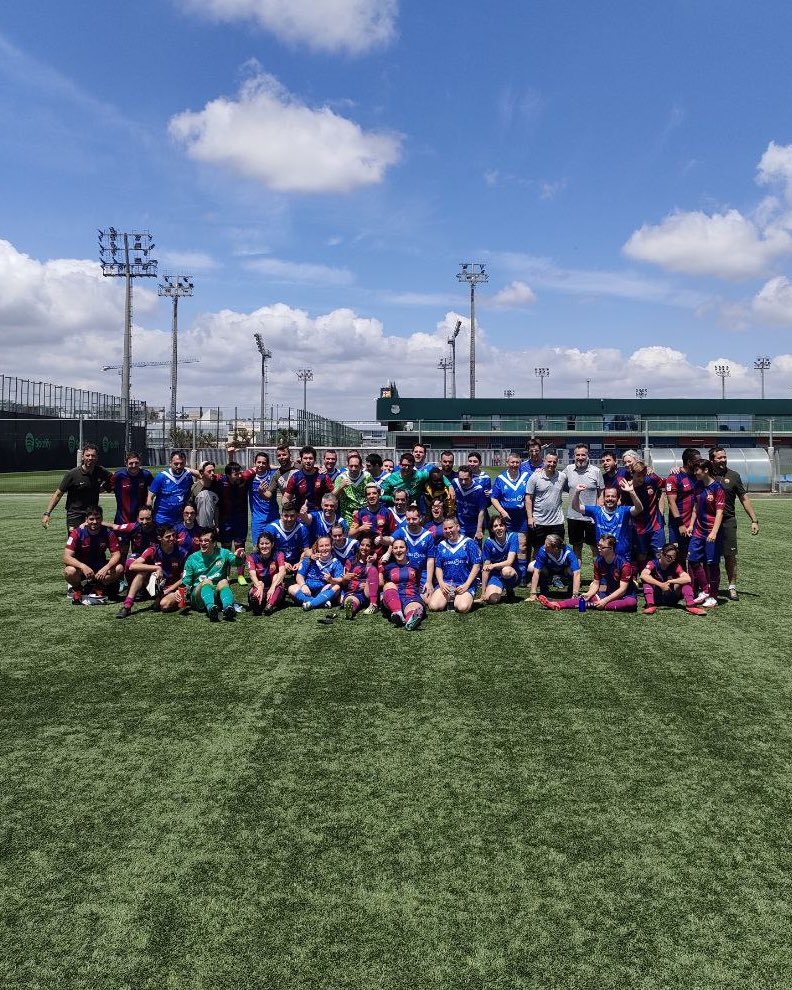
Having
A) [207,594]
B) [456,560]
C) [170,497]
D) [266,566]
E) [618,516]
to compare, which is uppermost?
[170,497]

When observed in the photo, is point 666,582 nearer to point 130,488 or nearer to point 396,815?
point 396,815

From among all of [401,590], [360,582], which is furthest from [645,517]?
[360,582]

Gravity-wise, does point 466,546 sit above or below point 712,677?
above

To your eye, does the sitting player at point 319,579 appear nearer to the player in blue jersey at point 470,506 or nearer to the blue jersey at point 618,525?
the player in blue jersey at point 470,506

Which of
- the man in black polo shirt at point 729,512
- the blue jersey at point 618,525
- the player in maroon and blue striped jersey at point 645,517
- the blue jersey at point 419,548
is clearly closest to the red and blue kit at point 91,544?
the blue jersey at point 419,548

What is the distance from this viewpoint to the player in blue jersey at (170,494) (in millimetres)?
8859

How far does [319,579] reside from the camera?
804cm

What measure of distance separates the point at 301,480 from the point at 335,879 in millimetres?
6245

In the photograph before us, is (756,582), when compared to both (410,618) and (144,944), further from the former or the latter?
(144,944)

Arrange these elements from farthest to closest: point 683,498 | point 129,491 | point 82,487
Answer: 1. point 82,487
2. point 129,491
3. point 683,498

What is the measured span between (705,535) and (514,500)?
2.31m

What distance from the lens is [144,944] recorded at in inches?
111

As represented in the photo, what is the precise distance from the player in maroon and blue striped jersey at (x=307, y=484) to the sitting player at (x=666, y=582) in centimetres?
412

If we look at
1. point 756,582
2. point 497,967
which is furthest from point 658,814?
point 756,582
